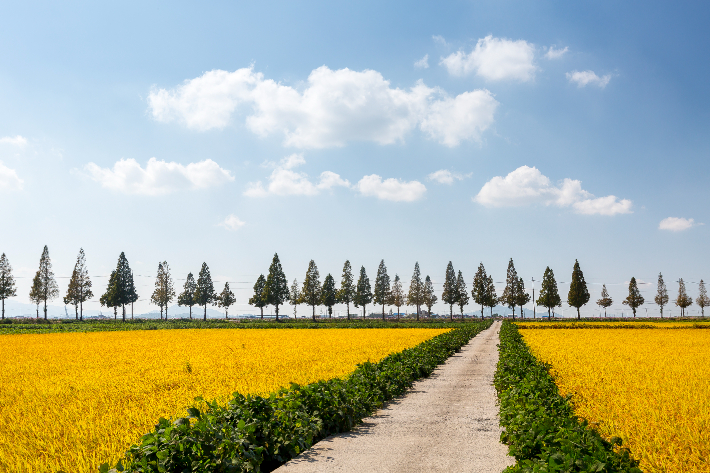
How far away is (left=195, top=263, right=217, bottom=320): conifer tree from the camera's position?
371 feet

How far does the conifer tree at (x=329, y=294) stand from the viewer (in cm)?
10933

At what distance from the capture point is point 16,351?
86.5ft

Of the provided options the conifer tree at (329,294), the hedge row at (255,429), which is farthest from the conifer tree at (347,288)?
the hedge row at (255,429)

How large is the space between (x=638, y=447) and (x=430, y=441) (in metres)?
3.64

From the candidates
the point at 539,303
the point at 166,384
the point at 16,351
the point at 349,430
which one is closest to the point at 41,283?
the point at 16,351

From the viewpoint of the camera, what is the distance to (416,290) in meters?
121

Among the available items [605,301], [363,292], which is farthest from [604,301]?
[363,292]

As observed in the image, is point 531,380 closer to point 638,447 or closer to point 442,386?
point 638,447

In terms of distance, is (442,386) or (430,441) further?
(442,386)

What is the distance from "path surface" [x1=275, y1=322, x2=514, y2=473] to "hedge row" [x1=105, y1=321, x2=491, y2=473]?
0.33 m

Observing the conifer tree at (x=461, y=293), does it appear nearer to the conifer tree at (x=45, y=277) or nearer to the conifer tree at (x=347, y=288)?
the conifer tree at (x=347, y=288)

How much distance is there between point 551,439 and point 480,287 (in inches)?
4512

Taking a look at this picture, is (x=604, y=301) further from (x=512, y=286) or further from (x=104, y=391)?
(x=104, y=391)

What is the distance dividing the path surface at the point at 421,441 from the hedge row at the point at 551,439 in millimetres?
554
